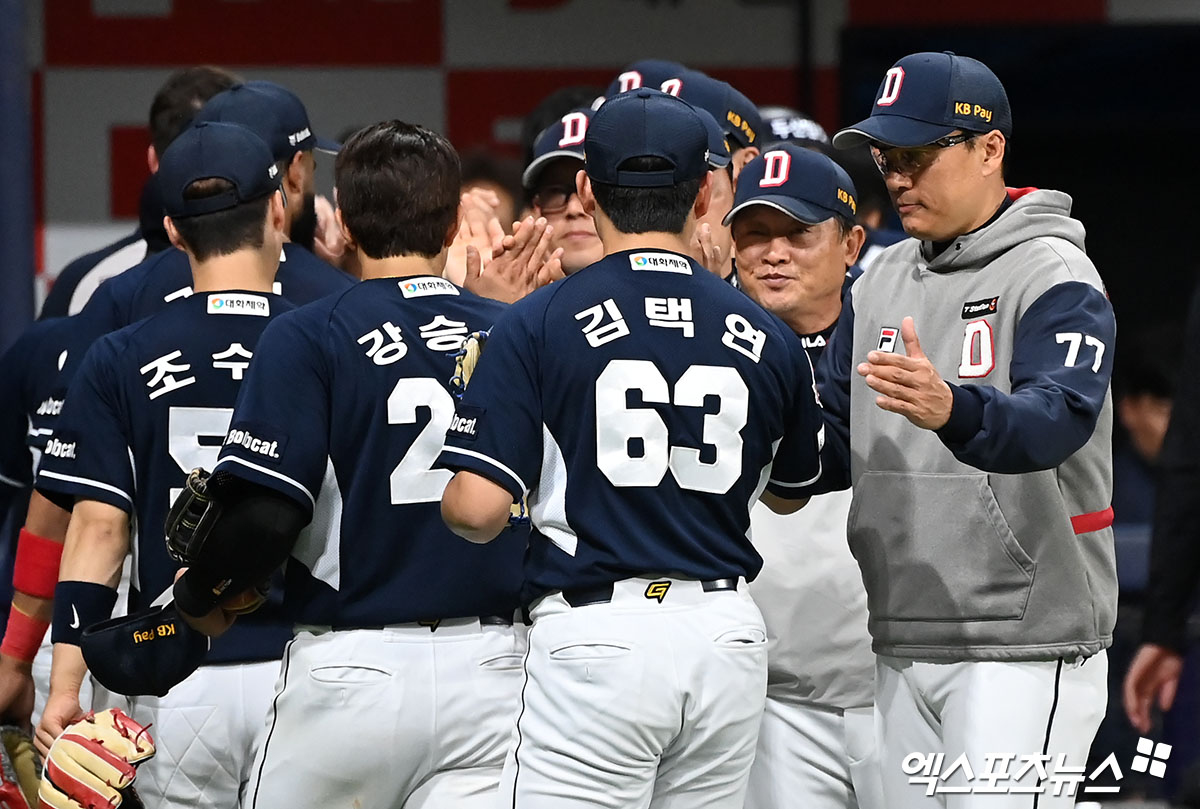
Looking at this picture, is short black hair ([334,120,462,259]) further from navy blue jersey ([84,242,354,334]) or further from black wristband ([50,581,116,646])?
black wristband ([50,581,116,646])

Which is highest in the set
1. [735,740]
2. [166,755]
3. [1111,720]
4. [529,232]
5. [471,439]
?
[529,232]

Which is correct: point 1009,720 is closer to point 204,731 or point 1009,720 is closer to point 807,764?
point 807,764

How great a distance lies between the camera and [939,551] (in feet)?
9.92

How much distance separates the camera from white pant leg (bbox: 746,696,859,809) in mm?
3623

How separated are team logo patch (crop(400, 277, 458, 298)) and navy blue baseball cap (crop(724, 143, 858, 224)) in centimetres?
82

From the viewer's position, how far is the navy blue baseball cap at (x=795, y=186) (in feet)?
11.8

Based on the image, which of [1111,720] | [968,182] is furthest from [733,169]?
[1111,720]

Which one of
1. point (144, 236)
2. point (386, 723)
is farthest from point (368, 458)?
point (144, 236)

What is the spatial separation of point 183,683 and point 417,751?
22.0 inches

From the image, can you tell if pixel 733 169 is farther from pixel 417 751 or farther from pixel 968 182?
pixel 417 751

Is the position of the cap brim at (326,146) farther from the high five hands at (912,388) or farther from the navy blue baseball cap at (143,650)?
the high five hands at (912,388)

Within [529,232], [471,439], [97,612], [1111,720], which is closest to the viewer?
[471,439]

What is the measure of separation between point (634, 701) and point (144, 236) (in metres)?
2.17

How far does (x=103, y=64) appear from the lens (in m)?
7.75
